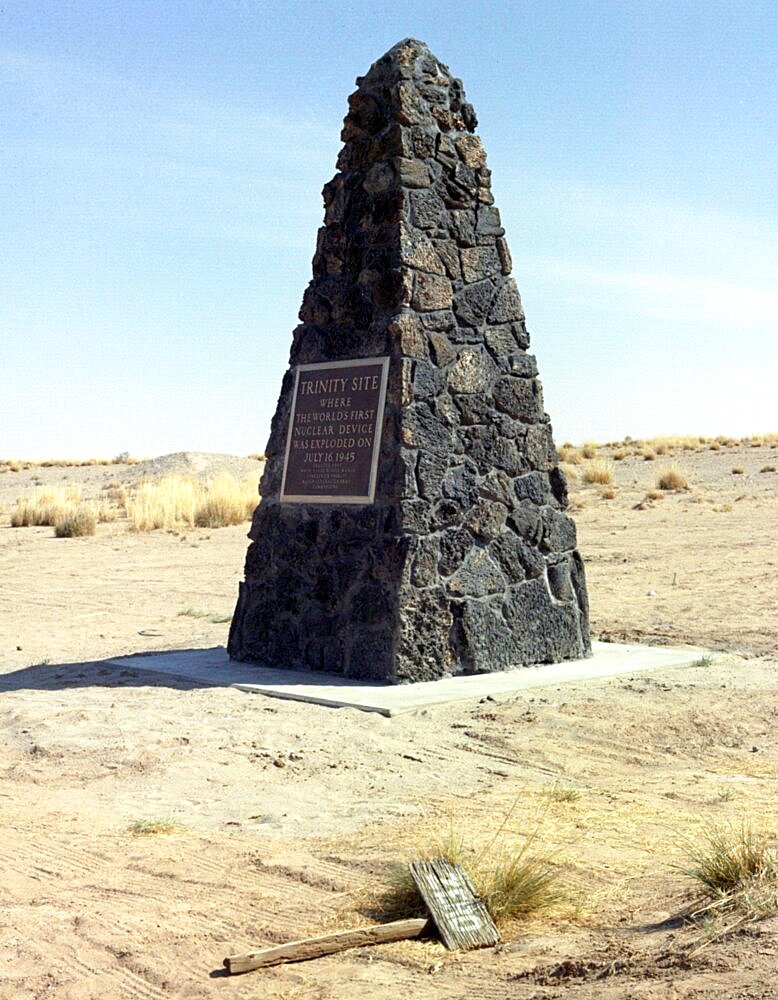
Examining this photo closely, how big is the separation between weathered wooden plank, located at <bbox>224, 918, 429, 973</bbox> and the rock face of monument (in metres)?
4.55

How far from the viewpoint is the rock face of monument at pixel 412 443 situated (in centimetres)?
900

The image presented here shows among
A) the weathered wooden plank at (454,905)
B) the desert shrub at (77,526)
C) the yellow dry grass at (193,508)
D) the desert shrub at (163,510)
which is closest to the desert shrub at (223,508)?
the yellow dry grass at (193,508)

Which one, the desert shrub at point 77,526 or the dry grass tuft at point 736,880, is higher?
the desert shrub at point 77,526

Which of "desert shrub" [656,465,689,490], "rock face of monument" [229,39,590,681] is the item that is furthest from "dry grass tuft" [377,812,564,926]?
"desert shrub" [656,465,689,490]

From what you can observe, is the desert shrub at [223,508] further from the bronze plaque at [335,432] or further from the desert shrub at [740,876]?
the desert shrub at [740,876]

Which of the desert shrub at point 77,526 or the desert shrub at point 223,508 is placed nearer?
the desert shrub at point 77,526

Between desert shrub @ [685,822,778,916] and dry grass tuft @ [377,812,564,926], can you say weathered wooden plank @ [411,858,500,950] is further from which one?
desert shrub @ [685,822,778,916]

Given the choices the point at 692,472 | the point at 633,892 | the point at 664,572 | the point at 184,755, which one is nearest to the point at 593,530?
the point at 664,572

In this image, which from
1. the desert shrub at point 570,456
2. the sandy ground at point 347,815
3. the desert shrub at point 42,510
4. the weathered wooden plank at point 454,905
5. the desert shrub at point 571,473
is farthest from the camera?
the desert shrub at point 570,456

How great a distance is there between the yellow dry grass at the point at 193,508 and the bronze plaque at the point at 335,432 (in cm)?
1422

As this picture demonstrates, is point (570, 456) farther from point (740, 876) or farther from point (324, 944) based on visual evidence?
point (324, 944)

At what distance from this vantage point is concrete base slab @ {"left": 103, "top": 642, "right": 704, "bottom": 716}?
8320mm

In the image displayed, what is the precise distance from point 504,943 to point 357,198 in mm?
6488

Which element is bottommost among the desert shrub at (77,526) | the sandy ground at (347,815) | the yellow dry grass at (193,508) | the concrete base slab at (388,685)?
the sandy ground at (347,815)
